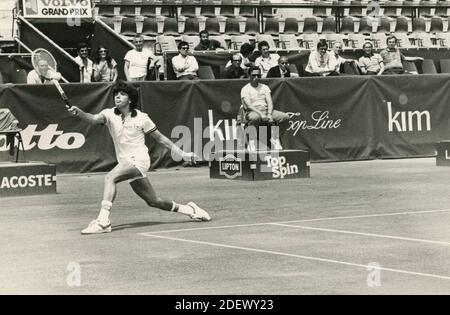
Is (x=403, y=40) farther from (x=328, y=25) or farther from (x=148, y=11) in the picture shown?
(x=148, y=11)

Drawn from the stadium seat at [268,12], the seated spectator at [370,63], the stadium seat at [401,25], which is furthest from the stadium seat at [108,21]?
the stadium seat at [401,25]

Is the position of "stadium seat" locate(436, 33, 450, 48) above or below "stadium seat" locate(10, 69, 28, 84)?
above

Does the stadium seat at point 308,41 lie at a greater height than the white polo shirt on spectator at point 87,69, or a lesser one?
greater

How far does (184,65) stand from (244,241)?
13.1m

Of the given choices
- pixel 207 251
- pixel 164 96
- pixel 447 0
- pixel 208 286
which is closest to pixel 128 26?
pixel 164 96

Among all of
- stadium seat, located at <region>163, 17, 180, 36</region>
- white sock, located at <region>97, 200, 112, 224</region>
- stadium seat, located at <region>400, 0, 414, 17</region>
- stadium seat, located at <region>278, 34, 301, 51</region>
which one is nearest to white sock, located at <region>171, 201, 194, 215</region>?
white sock, located at <region>97, 200, 112, 224</region>

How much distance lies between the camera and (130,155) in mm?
13719

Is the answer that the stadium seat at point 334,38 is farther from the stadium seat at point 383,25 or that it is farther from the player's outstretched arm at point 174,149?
the player's outstretched arm at point 174,149

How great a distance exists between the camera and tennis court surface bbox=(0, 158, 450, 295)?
955cm

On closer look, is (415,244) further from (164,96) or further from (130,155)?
(164,96)

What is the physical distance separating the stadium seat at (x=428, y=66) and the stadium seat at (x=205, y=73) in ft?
22.4

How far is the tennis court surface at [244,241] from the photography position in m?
9.55

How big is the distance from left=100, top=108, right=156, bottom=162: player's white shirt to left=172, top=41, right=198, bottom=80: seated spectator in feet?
37.0

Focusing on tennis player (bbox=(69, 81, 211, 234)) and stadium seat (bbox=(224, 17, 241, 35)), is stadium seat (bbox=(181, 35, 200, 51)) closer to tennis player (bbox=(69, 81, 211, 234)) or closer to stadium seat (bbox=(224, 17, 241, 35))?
stadium seat (bbox=(224, 17, 241, 35))
